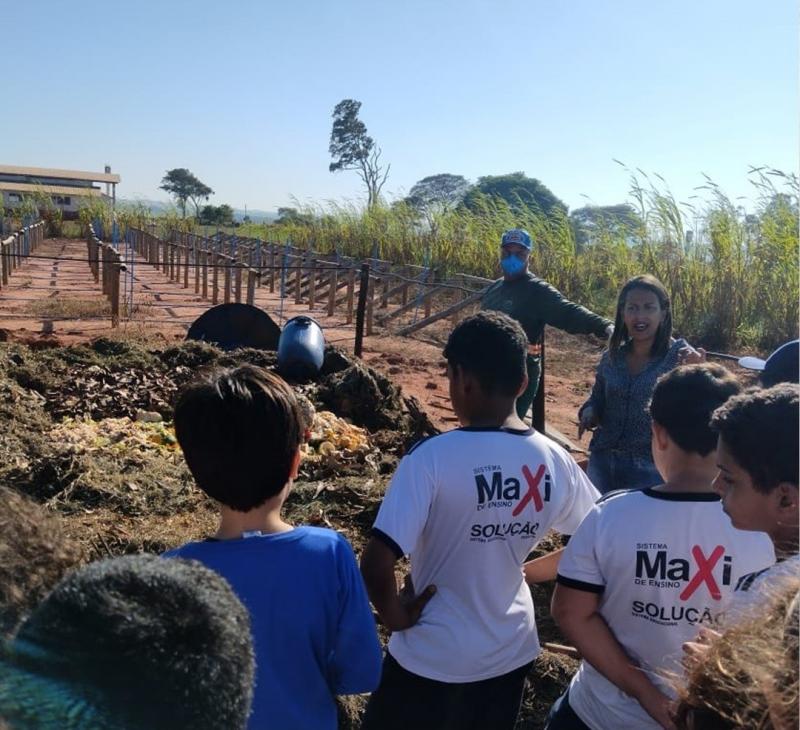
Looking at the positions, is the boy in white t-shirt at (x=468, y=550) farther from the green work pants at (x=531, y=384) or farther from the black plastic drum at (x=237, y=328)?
the black plastic drum at (x=237, y=328)

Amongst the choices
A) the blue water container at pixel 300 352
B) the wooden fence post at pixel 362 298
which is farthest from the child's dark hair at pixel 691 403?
the wooden fence post at pixel 362 298

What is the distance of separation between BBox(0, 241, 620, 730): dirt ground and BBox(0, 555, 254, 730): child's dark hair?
77 centimetres

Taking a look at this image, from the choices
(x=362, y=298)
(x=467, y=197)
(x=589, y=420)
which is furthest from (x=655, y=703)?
(x=467, y=197)

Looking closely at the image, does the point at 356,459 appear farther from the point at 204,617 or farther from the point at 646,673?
the point at 204,617

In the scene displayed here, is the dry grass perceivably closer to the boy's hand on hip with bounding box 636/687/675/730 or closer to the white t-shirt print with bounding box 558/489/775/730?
the white t-shirt print with bounding box 558/489/775/730

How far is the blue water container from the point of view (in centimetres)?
801

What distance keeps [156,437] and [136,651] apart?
5656 millimetres

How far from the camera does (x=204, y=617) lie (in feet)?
3.27

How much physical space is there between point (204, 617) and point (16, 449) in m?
5.25

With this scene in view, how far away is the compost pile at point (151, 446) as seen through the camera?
15.2 feet

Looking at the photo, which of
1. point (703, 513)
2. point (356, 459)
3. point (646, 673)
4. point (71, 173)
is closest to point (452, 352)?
point (703, 513)

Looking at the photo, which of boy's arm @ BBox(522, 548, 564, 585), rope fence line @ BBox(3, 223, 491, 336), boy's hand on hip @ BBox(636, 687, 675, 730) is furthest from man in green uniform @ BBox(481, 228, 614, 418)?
rope fence line @ BBox(3, 223, 491, 336)

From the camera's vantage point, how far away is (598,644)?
1.94 metres

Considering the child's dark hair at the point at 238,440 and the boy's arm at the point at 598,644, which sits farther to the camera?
the boy's arm at the point at 598,644
